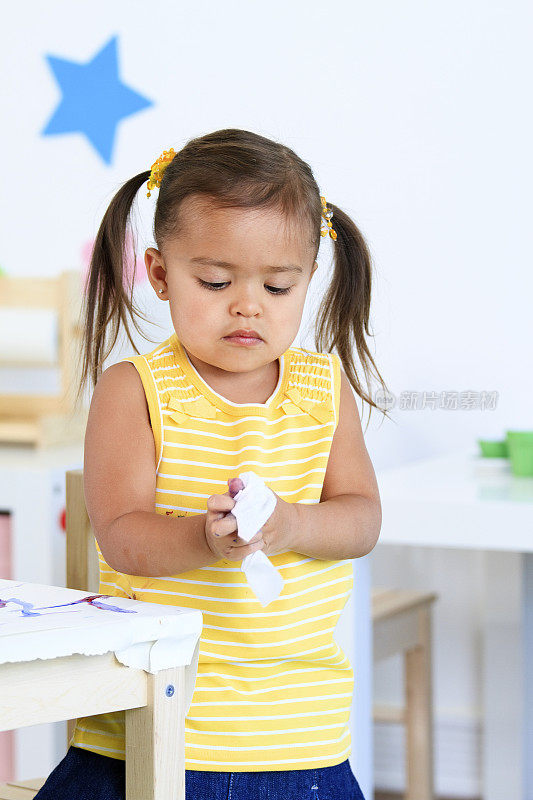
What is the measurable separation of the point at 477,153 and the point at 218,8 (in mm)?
519

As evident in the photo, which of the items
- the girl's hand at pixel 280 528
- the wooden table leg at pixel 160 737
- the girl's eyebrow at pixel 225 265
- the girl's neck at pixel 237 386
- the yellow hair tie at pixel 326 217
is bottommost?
the wooden table leg at pixel 160 737

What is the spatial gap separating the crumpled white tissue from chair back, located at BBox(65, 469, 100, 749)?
368mm

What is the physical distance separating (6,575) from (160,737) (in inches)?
41.9

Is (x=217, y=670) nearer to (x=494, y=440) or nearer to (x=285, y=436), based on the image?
(x=285, y=436)

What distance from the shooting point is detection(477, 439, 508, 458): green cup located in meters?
1.62

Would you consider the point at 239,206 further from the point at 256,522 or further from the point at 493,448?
the point at 493,448

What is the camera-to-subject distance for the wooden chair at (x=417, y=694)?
72.4 inches

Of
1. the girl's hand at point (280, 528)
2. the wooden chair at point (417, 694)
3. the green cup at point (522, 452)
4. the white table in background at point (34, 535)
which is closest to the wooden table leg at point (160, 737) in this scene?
the girl's hand at point (280, 528)

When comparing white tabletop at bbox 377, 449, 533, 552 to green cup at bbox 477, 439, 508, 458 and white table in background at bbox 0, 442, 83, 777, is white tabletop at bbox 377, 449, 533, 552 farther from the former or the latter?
white table in background at bbox 0, 442, 83, 777

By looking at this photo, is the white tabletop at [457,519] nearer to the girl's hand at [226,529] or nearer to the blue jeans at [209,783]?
the blue jeans at [209,783]

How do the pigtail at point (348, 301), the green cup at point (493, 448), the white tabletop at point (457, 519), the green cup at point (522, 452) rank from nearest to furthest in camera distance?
1. the pigtail at point (348, 301)
2. the white tabletop at point (457, 519)
3. the green cup at point (522, 452)
4. the green cup at point (493, 448)

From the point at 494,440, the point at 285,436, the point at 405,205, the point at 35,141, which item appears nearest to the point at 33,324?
the point at 35,141

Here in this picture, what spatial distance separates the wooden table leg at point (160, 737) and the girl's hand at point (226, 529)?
0.08 meters

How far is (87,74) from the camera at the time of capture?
6.68ft
